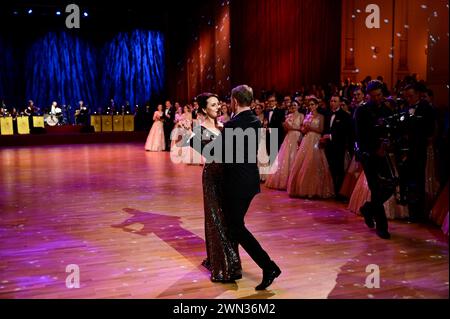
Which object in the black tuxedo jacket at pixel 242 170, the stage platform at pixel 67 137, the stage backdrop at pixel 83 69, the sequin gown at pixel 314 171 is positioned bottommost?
the stage platform at pixel 67 137

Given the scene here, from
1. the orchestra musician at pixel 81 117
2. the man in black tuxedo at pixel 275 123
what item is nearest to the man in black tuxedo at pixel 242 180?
the man in black tuxedo at pixel 275 123

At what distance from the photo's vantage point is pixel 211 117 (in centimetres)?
367

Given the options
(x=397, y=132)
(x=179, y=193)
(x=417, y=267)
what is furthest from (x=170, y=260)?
Result: (x=179, y=193)

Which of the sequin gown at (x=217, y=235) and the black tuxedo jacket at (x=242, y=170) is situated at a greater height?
the black tuxedo jacket at (x=242, y=170)

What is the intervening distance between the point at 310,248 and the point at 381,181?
93 centimetres

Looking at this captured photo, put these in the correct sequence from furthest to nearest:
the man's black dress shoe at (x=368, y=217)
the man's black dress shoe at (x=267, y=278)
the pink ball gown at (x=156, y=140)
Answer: the pink ball gown at (x=156, y=140) < the man's black dress shoe at (x=368, y=217) < the man's black dress shoe at (x=267, y=278)

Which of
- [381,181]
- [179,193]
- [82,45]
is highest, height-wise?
[82,45]

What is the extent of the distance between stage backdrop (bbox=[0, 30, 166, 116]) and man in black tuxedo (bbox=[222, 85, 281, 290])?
17418 mm

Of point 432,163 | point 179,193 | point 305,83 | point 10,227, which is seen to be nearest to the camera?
point 10,227

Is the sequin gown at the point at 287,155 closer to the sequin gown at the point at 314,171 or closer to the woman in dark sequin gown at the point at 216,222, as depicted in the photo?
the sequin gown at the point at 314,171

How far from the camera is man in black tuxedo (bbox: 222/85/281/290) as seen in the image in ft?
11.2

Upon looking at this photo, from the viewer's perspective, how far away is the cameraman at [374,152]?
472cm

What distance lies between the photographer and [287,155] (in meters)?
7.44
